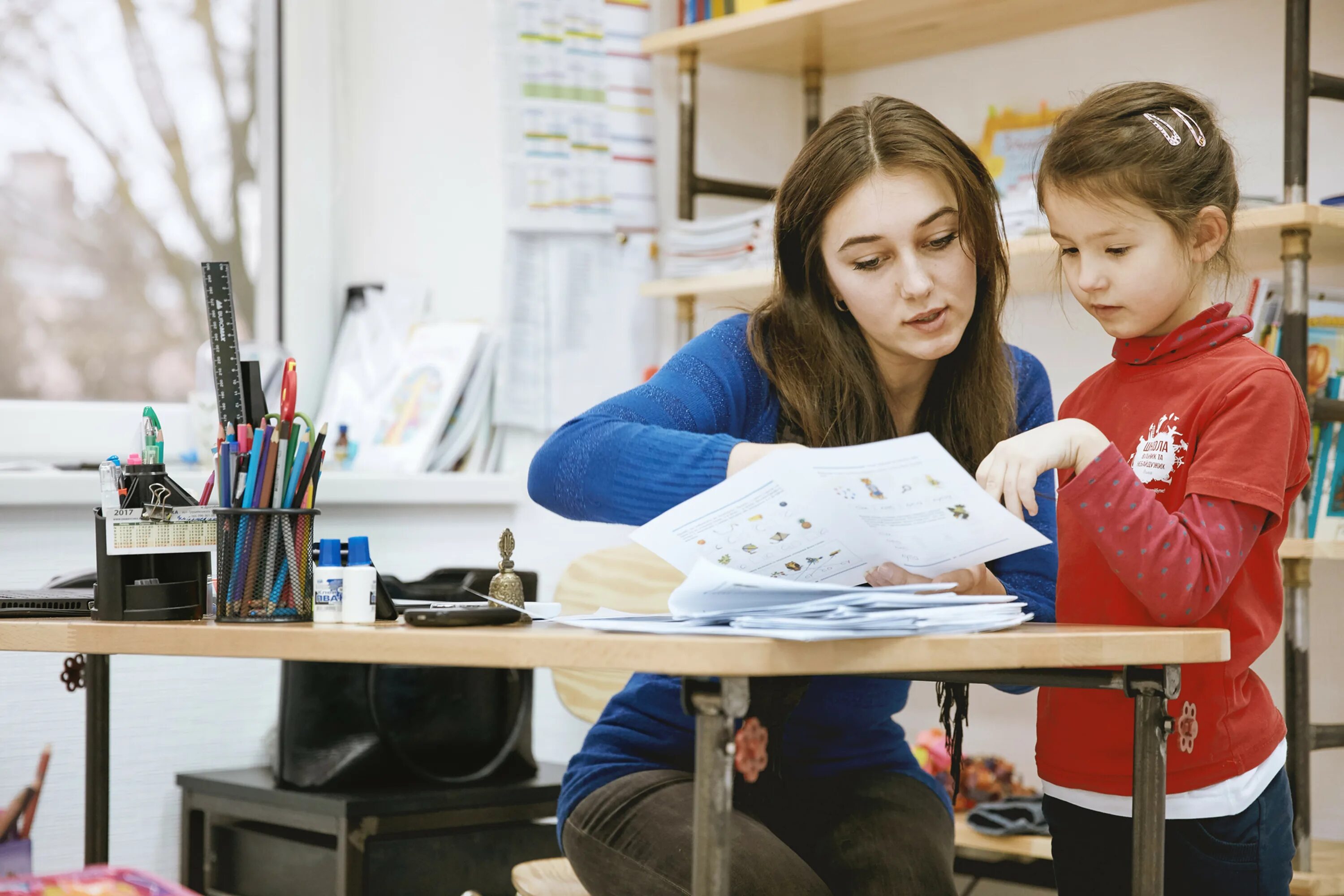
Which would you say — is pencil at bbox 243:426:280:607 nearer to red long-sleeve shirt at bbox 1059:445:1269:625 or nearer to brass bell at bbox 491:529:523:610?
brass bell at bbox 491:529:523:610

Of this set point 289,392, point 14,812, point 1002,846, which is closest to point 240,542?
point 289,392

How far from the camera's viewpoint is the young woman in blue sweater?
3.92ft

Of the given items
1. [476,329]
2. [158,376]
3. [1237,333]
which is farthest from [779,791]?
[158,376]

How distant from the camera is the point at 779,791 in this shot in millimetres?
1344

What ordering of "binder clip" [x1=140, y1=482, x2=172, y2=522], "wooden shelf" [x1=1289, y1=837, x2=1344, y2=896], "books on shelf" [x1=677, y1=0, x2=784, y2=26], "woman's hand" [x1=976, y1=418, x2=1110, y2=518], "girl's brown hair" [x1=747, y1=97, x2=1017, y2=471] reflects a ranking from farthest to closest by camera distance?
"books on shelf" [x1=677, y1=0, x2=784, y2=26] < "wooden shelf" [x1=1289, y1=837, x2=1344, y2=896] < "girl's brown hair" [x1=747, y1=97, x2=1017, y2=471] < "binder clip" [x1=140, y1=482, x2=172, y2=522] < "woman's hand" [x1=976, y1=418, x2=1110, y2=518]

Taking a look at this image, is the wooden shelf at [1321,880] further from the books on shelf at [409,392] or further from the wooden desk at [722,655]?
the books on shelf at [409,392]

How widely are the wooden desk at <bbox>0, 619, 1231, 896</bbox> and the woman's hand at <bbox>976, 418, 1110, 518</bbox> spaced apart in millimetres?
105

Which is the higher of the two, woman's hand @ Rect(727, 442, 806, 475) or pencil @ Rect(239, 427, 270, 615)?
woman's hand @ Rect(727, 442, 806, 475)

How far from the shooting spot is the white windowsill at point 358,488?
198 centimetres

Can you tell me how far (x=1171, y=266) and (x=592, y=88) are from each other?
65.0 inches

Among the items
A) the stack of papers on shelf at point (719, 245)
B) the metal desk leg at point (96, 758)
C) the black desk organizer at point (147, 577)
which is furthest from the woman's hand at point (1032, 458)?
the stack of papers on shelf at point (719, 245)

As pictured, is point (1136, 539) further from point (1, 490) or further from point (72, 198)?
point (72, 198)

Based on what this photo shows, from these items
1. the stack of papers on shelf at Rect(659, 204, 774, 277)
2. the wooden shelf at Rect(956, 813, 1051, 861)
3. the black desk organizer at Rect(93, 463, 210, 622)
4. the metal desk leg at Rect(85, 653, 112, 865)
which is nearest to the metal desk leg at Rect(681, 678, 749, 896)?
the black desk organizer at Rect(93, 463, 210, 622)

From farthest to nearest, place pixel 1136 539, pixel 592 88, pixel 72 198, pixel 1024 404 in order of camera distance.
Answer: pixel 592 88, pixel 72 198, pixel 1024 404, pixel 1136 539
